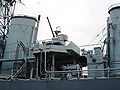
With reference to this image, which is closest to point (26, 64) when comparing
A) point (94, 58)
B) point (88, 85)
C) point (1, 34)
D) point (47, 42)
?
point (47, 42)

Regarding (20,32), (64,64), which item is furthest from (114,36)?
(20,32)

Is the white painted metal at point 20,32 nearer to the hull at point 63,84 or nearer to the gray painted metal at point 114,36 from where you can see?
the hull at point 63,84

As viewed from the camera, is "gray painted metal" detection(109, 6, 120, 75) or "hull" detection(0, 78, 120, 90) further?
"gray painted metal" detection(109, 6, 120, 75)

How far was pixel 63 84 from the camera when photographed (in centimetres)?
1188

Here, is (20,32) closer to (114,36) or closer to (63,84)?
(114,36)

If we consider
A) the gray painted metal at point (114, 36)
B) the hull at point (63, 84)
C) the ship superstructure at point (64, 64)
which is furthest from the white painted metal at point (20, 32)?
the gray painted metal at point (114, 36)

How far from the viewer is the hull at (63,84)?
10.8m

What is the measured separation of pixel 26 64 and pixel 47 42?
7.42 ft

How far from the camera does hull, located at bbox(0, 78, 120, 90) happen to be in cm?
1077

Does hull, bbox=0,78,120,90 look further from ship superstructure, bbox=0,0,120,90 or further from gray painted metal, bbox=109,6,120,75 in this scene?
gray painted metal, bbox=109,6,120,75

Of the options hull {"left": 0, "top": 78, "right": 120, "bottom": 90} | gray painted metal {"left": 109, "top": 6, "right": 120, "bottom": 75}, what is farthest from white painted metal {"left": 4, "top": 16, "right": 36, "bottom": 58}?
gray painted metal {"left": 109, "top": 6, "right": 120, "bottom": 75}

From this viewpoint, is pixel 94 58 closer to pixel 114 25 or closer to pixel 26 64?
pixel 114 25

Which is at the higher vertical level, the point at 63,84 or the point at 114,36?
the point at 114,36

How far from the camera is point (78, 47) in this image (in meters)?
15.2
